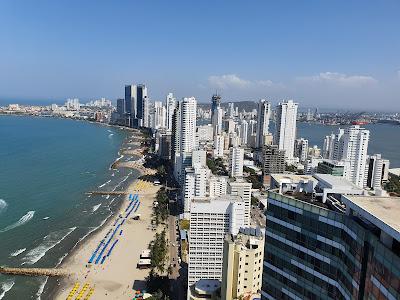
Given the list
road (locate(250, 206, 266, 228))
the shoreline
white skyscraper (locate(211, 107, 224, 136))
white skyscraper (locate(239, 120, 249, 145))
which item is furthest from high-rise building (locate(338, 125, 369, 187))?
white skyscraper (locate(211, 107, 224, 136))

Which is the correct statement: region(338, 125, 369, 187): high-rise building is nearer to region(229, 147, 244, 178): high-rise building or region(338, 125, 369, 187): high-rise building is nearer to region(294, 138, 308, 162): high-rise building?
region(229, 147, 244, 178): high-rise building

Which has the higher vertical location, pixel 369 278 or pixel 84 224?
pixel 369 278

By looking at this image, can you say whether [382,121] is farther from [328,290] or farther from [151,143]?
[328,290]

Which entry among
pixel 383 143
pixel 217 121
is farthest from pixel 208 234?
pixel 383 143

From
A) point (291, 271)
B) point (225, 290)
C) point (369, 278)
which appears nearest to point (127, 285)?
point (225, 290)

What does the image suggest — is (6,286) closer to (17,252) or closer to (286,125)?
(17,252)

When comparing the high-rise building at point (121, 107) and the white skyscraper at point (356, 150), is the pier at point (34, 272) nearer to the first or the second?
the white skyscraper at point (356, 150)
